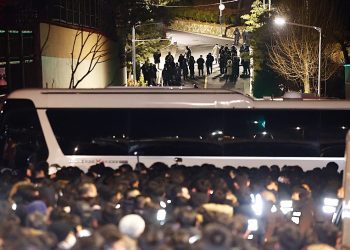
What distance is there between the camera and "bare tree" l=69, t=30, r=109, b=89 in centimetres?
3154

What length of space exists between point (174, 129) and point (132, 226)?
6734 millimetres

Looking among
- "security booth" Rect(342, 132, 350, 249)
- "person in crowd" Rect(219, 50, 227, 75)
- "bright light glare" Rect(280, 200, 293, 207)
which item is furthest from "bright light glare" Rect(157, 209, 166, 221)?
"person in crowd" Rect(219, 50, 227, 75)

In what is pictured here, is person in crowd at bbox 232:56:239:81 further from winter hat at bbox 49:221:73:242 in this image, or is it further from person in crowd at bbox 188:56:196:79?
winter hat at bbox 49:221:73:242

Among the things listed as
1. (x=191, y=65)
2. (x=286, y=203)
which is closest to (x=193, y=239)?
(x=286, y=203)

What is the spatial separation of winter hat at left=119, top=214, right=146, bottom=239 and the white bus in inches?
255

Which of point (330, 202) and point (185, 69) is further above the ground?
point (185, 69)

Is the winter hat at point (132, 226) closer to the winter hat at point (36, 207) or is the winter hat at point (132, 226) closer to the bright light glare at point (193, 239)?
the bright light glare at point (193, 239)

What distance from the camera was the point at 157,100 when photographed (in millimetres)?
13688

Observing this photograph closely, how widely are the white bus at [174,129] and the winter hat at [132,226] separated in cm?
648

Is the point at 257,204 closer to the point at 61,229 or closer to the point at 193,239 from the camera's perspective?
the point at 193,239

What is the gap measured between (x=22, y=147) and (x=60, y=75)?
16.5 metres

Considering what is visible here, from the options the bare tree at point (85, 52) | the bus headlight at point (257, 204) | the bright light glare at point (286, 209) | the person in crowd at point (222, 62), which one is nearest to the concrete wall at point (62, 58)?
the bare tree at point (85, 52)

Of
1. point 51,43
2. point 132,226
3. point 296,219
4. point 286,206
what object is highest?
point 51,43

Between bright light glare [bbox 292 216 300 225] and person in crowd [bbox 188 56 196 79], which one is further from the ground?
person in crowd [bbox 188 56 196 79]
